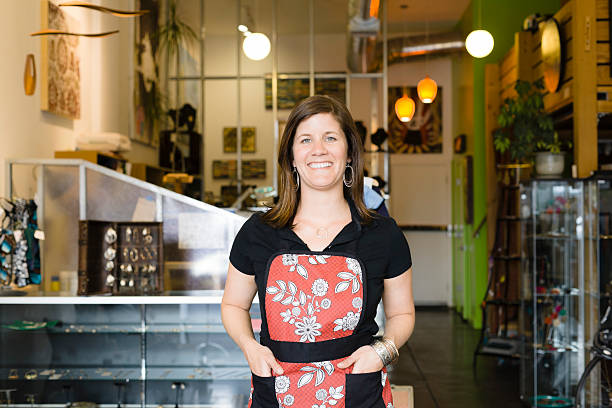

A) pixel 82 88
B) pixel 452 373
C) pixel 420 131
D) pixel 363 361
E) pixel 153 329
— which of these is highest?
pixel 420 131

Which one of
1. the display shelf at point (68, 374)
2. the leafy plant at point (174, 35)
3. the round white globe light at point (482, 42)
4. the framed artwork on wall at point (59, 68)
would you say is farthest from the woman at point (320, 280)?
the leafy plant at point (174, 35)

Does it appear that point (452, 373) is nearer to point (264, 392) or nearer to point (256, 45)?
point (256, 45)

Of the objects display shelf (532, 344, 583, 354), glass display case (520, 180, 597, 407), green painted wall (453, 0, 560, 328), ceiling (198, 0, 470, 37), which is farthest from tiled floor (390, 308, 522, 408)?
ceiling (198, 0, 470, 37)

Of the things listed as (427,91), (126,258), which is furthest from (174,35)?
(126,258)

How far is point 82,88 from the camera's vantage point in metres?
6.13

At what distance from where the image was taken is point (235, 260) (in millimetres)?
1841

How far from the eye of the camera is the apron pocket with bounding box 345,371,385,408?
5.70 feet

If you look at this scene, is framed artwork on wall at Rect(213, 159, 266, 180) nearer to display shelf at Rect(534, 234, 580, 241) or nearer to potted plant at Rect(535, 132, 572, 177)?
potted plant at Rect(535, 132, 572, 177)

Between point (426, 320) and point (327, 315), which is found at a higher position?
point (327, 315)

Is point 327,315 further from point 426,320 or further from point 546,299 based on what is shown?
point 426,320

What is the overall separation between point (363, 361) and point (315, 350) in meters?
0.12

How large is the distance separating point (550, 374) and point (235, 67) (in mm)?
6120

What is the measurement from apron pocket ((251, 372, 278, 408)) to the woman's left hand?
186 millimetres

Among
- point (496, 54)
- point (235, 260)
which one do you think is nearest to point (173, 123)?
point (496, 54)
